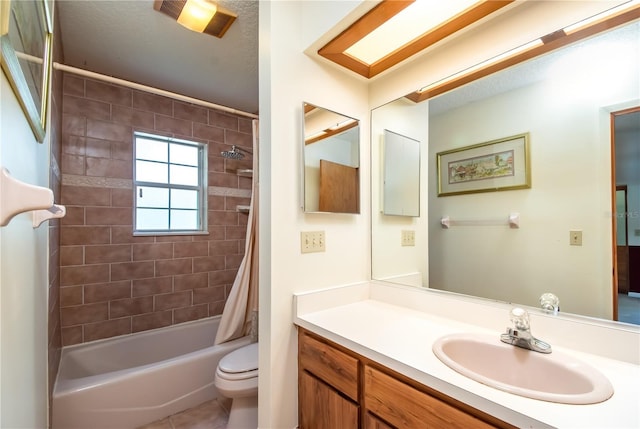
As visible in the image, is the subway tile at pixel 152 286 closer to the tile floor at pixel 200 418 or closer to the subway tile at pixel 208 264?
the subway tile at pixel 208 264

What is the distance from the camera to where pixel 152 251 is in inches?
97.3

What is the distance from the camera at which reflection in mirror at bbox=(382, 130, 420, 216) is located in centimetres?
161

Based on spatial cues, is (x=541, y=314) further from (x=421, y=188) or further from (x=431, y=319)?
(x=421, y=188)

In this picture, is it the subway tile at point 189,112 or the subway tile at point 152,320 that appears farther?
the subway tile at point 189,112

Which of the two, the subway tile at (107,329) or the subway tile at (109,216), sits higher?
the subway tile at (109,216)

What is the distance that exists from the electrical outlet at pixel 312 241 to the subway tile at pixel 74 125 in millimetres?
2056

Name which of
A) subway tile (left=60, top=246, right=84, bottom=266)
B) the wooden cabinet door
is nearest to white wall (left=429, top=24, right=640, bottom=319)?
the wooden cabinet door

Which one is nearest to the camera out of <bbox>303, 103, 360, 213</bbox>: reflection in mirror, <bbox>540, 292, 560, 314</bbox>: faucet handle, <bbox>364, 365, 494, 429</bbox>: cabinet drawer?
<bbox>364, 365, 494, 429</bbox>: cabinet drawer

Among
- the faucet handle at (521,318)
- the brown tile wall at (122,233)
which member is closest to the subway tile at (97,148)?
the brown tile wall at (122,233)

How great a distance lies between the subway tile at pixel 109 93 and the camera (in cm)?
219

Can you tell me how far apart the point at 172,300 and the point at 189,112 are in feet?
5.85

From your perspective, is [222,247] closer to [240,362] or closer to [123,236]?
[123,236]

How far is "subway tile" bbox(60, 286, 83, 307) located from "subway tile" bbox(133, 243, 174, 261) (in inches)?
16.9

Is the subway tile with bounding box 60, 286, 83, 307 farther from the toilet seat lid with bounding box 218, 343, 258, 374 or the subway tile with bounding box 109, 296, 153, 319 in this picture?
the toilet seat lid with bounding box 218, 343, 258, 374
